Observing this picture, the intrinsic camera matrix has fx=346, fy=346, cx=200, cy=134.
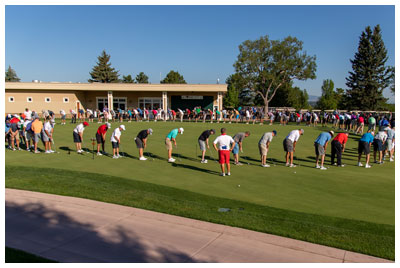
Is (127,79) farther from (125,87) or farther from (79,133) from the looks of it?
(79,133)

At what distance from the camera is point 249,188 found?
1080cm

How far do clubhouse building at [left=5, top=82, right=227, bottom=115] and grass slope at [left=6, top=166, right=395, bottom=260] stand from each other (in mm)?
32220

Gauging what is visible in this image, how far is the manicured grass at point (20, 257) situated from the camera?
522 centimetres

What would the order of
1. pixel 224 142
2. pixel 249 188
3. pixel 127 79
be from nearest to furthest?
pixel 249 188 < pixel 224 142 < pixel 127 79

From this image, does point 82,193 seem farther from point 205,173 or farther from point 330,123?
point 330,123

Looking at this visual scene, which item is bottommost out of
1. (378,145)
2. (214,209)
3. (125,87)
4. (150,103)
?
(214,209)

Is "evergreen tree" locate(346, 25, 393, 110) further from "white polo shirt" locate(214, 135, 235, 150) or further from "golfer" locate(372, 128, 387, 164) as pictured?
"white polo shirt" locate(214, 135, 235, 150)

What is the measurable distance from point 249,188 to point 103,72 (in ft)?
265

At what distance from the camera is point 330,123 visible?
1491 inches

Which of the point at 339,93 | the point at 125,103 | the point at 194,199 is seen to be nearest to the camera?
the point at 194,199

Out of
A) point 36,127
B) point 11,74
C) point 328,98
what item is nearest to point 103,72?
point 11,74

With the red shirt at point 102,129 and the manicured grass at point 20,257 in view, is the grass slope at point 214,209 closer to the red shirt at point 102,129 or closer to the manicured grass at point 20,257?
the manicured grass at point 20,257

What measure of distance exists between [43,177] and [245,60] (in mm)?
44772

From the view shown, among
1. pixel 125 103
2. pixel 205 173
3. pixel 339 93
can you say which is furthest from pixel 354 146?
pixel 339 93
